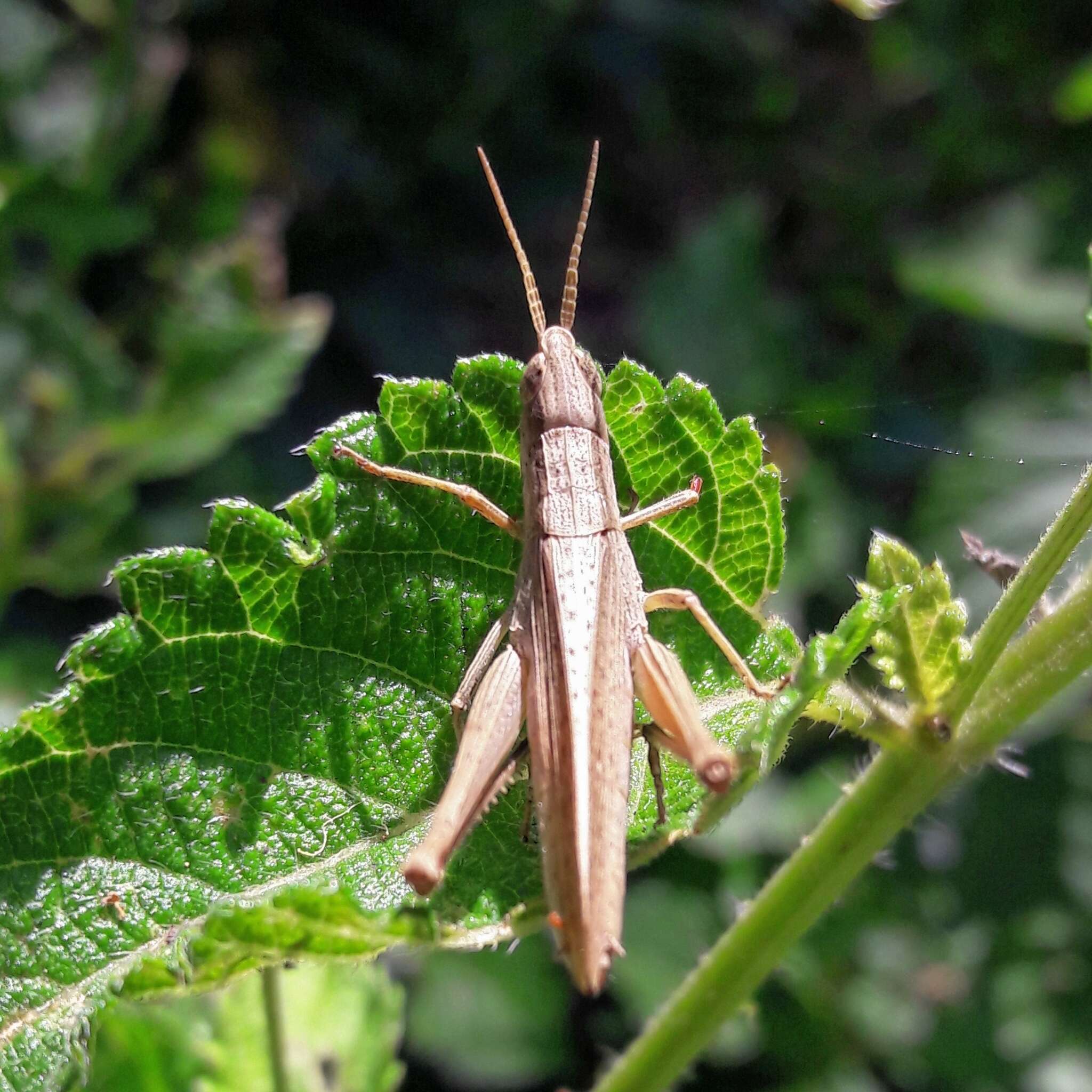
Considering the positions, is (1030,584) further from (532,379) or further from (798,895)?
(532,379)

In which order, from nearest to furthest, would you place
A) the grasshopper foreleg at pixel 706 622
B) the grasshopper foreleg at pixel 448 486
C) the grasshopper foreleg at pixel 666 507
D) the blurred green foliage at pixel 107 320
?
the grasshopper foreleg at pixel 448 486 → the grasshopper foreleg at pixel 706 622 → the grasshopper foreleg at pixel 666 507 → the blurred green foliage at pixel 107 320

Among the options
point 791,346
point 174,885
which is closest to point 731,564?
point 174,885

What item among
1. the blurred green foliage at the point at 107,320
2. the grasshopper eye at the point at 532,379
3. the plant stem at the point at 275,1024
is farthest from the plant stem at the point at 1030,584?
the blurred green foliage at the point at 107,320

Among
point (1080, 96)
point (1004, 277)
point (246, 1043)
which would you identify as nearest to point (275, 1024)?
point (246, 1043)

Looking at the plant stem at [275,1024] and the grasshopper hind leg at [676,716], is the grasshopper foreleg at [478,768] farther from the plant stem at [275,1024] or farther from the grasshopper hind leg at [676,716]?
the plant stem at [275,1024]

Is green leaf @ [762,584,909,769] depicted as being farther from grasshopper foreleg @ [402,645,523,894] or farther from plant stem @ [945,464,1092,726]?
grasshopper foreleg @ [402,645,523,894]

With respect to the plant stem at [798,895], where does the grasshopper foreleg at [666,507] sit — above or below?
above

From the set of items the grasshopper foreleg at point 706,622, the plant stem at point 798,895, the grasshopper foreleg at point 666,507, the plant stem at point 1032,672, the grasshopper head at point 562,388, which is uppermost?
the grasshopper head at point 562,388
